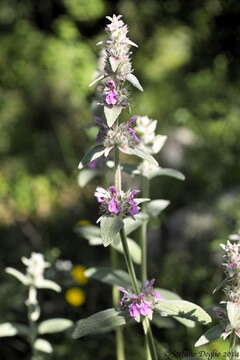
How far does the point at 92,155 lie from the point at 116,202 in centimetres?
18

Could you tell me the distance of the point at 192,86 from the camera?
663 centimetres

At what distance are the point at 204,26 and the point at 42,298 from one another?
4975mm

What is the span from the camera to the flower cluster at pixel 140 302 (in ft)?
6.12

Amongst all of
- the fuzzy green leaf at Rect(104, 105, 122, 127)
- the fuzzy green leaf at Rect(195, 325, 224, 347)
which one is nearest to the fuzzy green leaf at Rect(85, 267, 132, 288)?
the fuzzy green leaf at Rect(195, 325, 224, 347)

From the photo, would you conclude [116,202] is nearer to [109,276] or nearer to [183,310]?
[183,310]

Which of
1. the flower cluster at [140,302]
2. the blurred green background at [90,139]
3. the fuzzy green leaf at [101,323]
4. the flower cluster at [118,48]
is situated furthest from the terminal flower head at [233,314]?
the blurred green background at [90,139]

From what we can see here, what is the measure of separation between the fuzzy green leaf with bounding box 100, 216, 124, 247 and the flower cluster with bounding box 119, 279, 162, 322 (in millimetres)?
250

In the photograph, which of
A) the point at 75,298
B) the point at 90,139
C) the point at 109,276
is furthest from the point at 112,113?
the point at 75,298

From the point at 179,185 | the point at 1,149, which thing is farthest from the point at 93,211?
the point at 1,149

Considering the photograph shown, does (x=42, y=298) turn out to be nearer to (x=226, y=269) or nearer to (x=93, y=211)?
(x=93, y=211)

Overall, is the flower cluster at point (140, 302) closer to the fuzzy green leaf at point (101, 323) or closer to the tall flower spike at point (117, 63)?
the fuzzy green leaf at point (101, 323)

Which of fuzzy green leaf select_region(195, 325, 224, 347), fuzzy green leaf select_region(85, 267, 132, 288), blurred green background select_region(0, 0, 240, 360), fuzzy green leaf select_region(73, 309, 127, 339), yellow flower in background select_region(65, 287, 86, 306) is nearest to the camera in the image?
fuzzy green leaf select_region(195, 325, 224, 347)

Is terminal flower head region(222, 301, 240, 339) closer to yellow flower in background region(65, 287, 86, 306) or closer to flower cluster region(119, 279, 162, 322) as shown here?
flower cluster region(119, 279, 162, 322)

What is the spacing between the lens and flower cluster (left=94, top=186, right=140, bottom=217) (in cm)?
181
